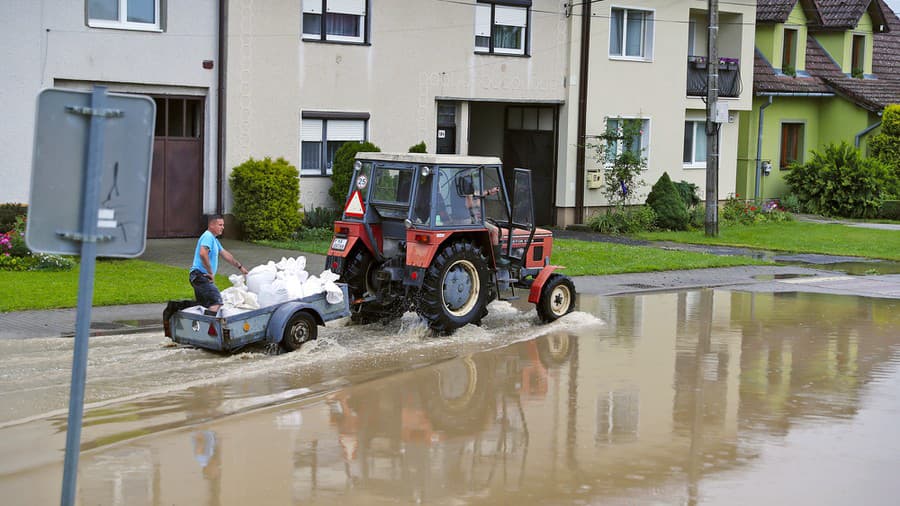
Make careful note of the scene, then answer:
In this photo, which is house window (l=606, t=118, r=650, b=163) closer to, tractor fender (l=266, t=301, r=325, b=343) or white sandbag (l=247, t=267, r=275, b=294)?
white sandbag (l=247, t=267, r=275, b=294)

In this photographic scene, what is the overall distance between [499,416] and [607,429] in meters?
1.06

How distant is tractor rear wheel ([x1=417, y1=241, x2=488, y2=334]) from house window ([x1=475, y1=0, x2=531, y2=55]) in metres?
13.8

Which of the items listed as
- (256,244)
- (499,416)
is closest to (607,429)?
(499,416)

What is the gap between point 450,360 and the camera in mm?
12664

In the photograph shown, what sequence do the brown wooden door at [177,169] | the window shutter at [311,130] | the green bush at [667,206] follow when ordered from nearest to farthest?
the brown wooden door at [177,169] < the window shutter at [311,130] < the green bush at [667,206]

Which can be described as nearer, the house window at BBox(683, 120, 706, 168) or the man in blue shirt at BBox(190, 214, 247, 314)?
the man in blue shirt at BBox(190, 214, 247, 314)

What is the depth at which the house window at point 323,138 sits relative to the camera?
24203 millimetres

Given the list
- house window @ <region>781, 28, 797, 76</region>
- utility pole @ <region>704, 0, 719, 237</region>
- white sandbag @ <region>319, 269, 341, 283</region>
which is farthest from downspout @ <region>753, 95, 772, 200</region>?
white sandbag @ <region>319, 269, 341, 283</region>

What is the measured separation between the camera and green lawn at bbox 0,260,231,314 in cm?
1498

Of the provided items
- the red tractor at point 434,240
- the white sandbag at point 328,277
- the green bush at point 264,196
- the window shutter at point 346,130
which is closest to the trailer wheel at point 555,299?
the red tractor at point 434,240

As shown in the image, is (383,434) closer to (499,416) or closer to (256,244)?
(499,416)

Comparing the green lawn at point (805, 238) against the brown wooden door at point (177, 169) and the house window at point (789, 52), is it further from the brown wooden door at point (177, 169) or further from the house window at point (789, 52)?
the brown wooden door at point (177, 169)

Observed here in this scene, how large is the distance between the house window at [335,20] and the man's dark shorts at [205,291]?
40.9ft

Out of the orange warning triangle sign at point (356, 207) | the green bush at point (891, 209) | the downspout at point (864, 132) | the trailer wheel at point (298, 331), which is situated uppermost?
the downspout at point (864, 132)
